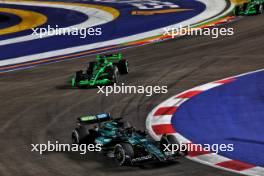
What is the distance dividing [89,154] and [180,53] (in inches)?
471

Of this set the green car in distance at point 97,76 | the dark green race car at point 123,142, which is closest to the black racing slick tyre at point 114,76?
the green car in distance at point 97,76

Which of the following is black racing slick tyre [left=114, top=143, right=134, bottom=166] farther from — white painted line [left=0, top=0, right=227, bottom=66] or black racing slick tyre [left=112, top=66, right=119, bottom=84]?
white painted line [left=0, top=0, right=227, bottom=66]

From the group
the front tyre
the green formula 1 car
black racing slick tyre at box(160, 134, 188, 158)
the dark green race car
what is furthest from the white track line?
the front tyre

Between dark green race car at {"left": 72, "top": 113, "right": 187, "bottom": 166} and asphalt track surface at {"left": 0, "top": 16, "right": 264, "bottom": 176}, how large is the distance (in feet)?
0.59

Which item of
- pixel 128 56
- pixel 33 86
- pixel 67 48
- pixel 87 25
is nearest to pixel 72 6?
pixel 87 25

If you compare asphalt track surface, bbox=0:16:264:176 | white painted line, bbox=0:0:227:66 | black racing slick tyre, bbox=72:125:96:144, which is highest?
black racing slick tyre, bbox=72:125:96:144

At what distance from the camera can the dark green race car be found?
12.7 metres

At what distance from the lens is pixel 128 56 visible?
82.7ft

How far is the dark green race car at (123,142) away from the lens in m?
12.7

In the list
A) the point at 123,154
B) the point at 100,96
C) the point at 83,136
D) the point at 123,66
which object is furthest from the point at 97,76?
the point at 123,154

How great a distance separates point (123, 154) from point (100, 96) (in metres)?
6.34

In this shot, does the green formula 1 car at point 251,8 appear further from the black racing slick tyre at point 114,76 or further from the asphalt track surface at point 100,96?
the black racing slick tyre at point 114,76

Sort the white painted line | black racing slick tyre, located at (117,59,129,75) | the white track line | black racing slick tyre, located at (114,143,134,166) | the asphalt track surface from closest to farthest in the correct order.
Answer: the white track line
black racing slick tyre, located at (114,143,134,166)
the asphalt track surface
black racing slick tyre, located at (117,59,129,75)
the white painted line

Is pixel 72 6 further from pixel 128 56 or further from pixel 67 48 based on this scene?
pixel 128 56
